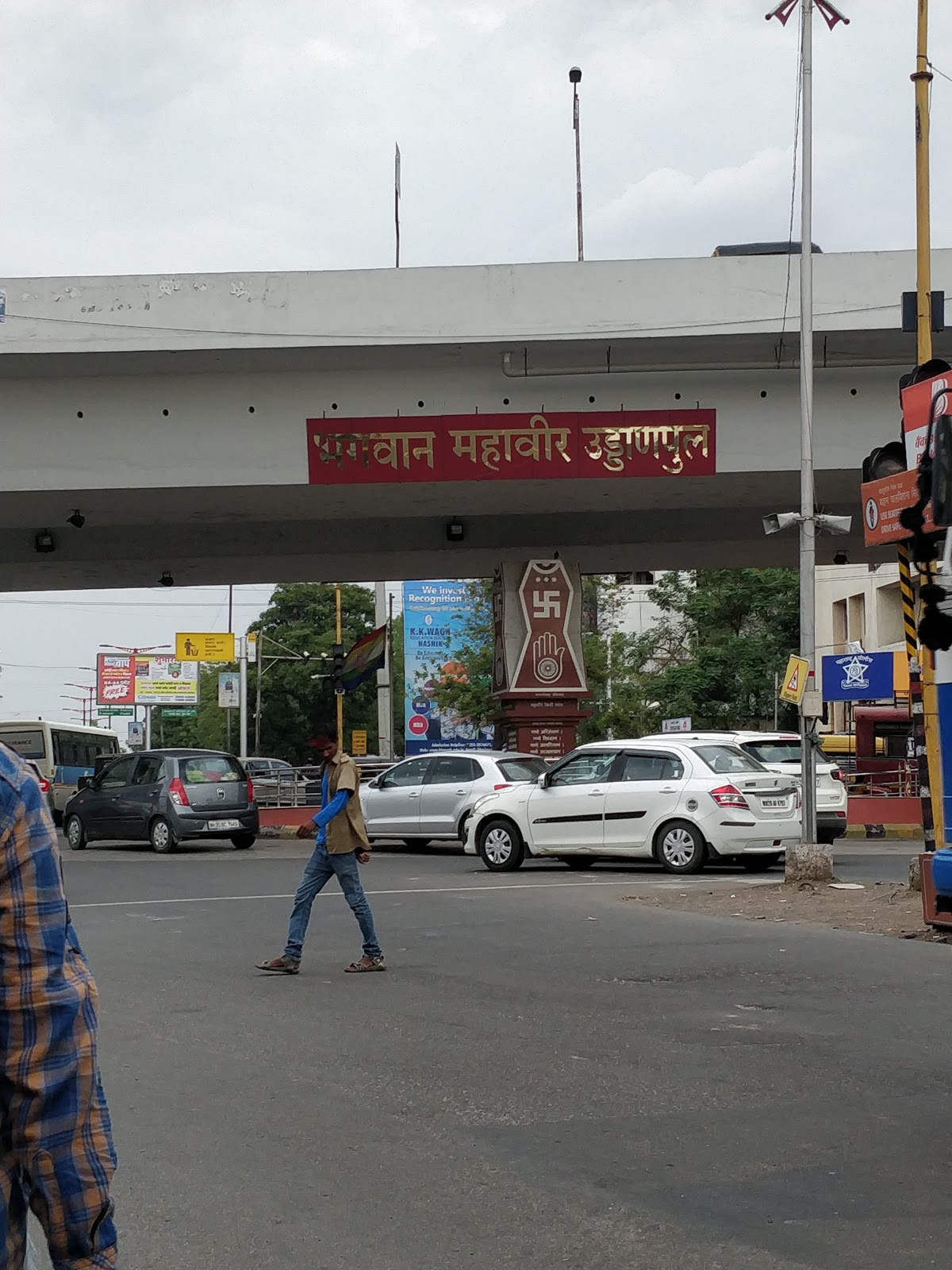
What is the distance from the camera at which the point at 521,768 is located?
24.9 metres

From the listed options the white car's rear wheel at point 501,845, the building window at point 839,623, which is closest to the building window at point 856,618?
the building window at point 839,623

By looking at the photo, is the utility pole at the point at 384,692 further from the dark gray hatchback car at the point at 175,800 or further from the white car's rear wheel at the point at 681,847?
the white car's rear wheel at the point at 681,847

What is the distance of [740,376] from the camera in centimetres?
2495

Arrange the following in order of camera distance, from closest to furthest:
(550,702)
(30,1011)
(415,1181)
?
(30,1011) → (415,1181) → (550,702)

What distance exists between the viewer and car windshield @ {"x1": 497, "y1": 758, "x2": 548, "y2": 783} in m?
24.6

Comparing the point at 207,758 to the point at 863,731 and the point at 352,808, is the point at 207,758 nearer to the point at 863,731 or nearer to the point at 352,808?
the point at 352,808

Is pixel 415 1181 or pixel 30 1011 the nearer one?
pixel 30 1011

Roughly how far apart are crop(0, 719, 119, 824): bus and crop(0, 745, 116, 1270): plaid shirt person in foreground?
131 ft

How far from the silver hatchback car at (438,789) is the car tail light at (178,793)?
3.07m

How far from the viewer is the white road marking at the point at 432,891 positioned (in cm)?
1672

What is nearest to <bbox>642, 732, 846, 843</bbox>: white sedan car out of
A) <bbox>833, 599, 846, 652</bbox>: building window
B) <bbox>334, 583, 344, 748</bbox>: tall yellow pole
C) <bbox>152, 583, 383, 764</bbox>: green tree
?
<bbox>334, 583, 344, 748</bbox>: tall yellow pole

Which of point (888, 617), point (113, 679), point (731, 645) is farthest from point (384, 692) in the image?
point (113, 679)

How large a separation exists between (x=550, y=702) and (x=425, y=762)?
4.75 m

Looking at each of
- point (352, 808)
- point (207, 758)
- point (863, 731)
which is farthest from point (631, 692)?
point (352, 808)
